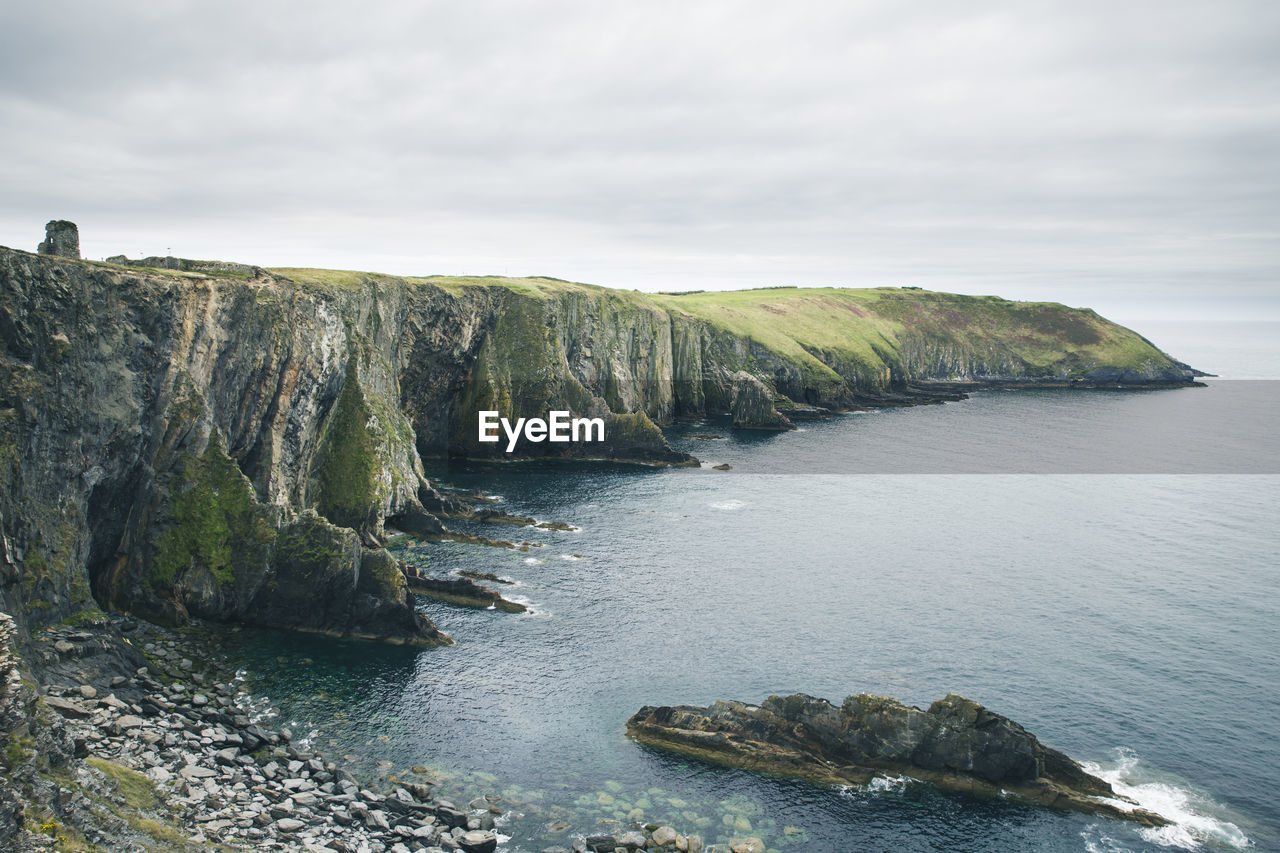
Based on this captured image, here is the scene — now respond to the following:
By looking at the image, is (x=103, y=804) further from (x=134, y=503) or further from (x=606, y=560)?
(x=606, y=560)

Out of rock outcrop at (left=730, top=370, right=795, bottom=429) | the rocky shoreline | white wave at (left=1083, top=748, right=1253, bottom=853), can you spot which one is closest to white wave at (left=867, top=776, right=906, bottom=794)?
the rocky shoreline

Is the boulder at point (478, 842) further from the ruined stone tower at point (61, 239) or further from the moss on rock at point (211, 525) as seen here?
the ruined stone tower at point (61, 239)

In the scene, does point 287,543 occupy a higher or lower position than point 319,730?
higher

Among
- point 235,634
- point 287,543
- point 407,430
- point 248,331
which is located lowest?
point 235,634

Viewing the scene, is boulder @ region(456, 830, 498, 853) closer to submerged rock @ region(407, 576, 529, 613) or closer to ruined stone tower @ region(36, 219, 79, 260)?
submerged rock @ region(407, 576, 529, 613)

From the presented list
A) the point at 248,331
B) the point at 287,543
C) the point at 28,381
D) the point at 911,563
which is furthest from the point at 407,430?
the point at 911,563

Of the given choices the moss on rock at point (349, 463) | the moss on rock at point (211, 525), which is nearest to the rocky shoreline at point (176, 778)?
the moss on rock at point (211, 525)
